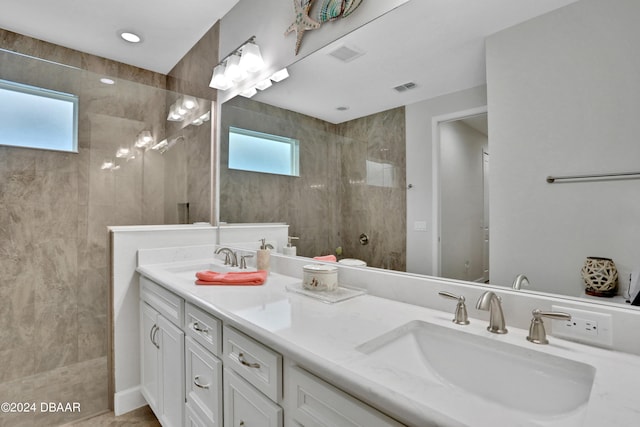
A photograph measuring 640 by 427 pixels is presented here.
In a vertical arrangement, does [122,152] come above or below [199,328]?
above

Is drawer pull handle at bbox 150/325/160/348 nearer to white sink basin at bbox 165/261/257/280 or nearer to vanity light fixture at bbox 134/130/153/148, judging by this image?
white sink basin at bbox 165/261/257/280

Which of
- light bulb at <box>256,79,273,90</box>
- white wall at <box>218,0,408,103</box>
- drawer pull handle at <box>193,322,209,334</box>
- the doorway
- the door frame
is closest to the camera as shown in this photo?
the doorway

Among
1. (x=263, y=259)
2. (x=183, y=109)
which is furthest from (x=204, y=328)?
(x=183, y=109)

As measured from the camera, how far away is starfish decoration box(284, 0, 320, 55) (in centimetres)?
160

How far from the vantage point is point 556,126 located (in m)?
0.81

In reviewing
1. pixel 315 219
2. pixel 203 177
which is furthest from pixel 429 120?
pixel 203 177

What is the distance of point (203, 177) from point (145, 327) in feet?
3.73

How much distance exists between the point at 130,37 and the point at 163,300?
6.89ft

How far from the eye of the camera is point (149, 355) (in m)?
1.87

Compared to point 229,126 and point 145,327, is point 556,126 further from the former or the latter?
point 145,327

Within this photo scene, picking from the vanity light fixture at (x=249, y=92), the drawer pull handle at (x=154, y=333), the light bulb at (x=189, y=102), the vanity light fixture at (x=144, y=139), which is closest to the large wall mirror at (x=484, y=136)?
the vanity light fixture at (x=249, y=92)

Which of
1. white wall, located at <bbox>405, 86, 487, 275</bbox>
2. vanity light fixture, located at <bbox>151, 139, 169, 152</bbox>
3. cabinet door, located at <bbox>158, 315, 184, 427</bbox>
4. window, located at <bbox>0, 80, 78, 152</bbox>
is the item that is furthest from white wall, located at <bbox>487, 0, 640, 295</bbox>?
window, located at <bbox>0, 80, 78, 152</bbox>

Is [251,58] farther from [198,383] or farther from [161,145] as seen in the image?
[198,383]

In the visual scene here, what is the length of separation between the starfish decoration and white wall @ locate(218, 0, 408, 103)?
27mm
